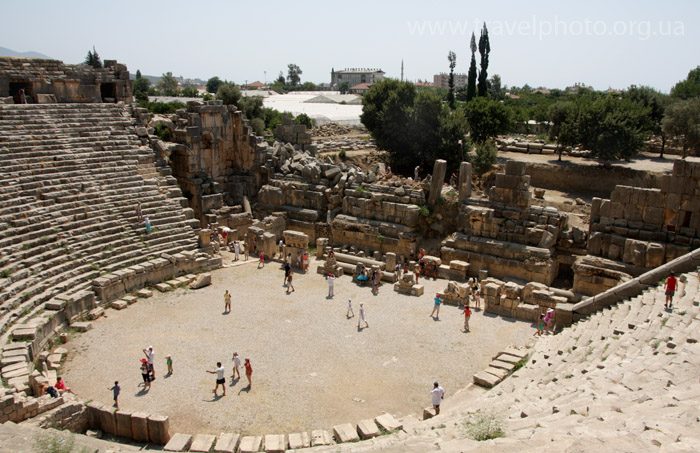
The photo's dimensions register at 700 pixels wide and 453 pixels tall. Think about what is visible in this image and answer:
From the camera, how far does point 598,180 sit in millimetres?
37000

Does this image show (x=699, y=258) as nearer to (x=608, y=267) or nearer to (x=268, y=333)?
(x=608, y=267)

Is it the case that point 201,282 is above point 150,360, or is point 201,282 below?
above

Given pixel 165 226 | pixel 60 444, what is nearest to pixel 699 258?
pixel 60 444

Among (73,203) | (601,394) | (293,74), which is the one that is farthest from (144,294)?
(293,74)

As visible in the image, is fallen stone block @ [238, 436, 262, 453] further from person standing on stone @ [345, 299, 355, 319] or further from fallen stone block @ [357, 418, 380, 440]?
person standing on stone @ [345, 299, 355, 319]

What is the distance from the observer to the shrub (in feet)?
115

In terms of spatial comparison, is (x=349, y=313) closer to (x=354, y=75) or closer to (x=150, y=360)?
(x=150, y=360)

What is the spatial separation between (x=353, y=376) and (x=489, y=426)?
533cm

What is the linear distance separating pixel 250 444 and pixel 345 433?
1.79 m

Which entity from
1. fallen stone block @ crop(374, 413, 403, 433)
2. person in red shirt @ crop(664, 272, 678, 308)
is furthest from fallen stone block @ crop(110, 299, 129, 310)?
person in red shirt @ crop(664, 272, 678, 308)

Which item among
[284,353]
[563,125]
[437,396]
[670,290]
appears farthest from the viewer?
[563,125]

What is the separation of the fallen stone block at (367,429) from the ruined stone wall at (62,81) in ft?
62.4

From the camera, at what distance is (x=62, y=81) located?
24.8 metres

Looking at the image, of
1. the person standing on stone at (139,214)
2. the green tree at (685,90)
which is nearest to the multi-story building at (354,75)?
the green tree at (685,90)
